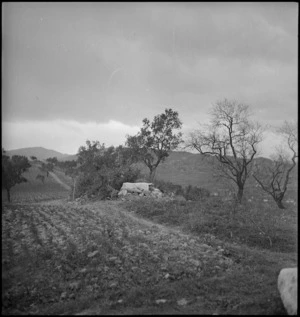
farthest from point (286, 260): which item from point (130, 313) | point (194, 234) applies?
point (130, 313)

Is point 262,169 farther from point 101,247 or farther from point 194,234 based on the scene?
point 101,247

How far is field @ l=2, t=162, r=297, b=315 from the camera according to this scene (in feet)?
18.4

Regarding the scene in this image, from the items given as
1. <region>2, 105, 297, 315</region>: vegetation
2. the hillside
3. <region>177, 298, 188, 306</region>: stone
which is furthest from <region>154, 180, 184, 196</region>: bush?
<region>177, 298, 188, 306</region>: stone

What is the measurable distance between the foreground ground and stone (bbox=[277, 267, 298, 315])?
0.21 m

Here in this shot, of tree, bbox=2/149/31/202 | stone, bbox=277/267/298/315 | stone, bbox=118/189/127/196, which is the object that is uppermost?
tree, bbox=2/149/31/202

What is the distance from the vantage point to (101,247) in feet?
29.3

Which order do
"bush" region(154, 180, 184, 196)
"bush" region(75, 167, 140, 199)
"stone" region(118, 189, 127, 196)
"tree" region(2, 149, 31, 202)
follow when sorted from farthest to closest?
"tree" region(2, 149, 31, 202) < "bush" region(154, 180, 184, 196) < "bush" region(75, 167, 140, 199) < "stone" region(118, 189, 127, 196)

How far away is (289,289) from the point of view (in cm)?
503

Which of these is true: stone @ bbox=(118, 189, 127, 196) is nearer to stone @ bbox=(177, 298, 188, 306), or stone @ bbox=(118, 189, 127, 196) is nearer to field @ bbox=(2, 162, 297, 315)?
field @ bbox=(2, 162, 297, 315)

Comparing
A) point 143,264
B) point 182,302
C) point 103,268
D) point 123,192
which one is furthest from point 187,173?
point 182,302

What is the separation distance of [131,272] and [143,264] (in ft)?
2.22

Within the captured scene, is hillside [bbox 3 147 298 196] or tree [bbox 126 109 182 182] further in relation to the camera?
hillside [bbox 3 147 298 196]

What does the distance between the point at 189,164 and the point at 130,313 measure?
67.6 m

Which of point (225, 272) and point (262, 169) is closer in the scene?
point (225, 272)
